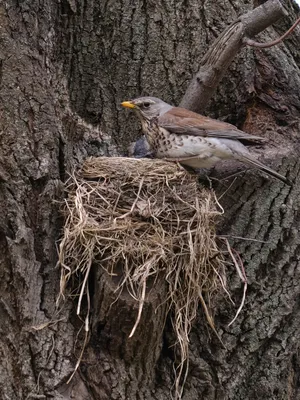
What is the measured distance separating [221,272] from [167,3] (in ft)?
6.32

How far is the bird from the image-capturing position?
4.41 metres

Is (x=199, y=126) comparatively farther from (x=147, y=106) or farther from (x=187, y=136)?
(x=147, y=106)

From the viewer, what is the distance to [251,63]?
4.71m

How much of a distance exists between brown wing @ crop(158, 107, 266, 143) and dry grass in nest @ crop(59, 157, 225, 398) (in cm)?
54

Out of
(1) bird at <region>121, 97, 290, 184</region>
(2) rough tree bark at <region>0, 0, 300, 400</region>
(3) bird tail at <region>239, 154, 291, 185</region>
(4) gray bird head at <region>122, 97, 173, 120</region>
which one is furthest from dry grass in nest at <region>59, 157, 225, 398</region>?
(4) gray bird head at <region>122, 97, 173, 120</region>

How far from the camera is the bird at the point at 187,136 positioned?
4410 mm

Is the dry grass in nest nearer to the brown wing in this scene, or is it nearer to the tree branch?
the brown wing

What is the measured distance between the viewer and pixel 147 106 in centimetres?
458

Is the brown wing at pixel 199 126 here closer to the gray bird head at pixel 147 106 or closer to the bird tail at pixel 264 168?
the gray bird head at pixel 147 106

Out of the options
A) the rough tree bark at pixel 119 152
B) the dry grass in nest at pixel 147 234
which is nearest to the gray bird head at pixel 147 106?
the rough tree bark at pixel 119 152

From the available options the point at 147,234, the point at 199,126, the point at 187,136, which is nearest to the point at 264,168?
the point at 199,126

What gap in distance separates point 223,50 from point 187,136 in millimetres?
622

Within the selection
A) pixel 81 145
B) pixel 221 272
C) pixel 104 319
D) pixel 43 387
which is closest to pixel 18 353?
pixel 43 387

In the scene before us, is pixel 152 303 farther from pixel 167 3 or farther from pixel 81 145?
pixel 167 3
